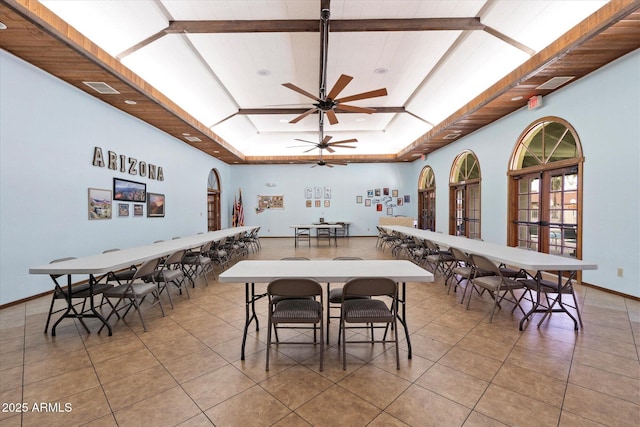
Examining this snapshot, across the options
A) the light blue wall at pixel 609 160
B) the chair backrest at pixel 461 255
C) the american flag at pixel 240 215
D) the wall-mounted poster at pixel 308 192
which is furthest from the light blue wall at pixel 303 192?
the chair backrest at pixel 461 255

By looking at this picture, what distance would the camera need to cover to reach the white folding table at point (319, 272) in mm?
2254

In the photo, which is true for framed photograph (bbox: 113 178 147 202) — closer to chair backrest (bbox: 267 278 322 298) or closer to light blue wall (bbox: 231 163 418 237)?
chair backrest (bbox: 267 278 322 298)

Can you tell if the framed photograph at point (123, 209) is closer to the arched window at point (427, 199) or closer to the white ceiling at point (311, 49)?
the white ceiling at point (311, 49)

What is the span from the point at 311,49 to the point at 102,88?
343cm

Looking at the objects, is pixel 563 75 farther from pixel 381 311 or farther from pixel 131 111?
pixel 131 111

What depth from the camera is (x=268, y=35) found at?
4039mm

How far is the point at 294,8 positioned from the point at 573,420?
473 cm

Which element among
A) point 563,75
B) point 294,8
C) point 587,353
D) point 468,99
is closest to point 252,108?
point 294,8

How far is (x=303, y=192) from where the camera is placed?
38.4 feet

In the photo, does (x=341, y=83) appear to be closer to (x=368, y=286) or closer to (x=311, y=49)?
(x=311, y=49)

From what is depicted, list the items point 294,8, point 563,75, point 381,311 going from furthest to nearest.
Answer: point 563,75 < point 294,8 < point 381,311

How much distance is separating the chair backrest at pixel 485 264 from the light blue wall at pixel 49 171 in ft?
19.3

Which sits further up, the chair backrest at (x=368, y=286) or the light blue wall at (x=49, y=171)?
the light blue wall at (x=49, y=171)

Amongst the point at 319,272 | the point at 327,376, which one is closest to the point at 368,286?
the point at 319,272
